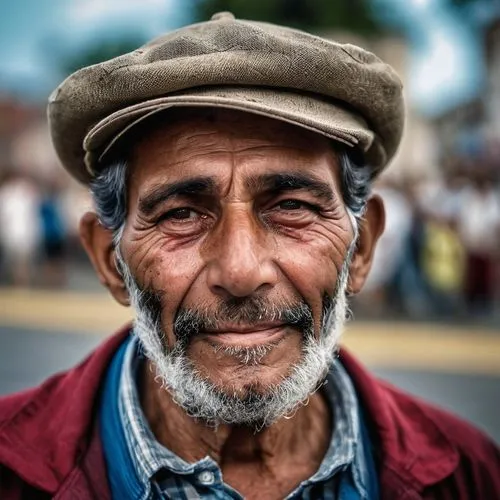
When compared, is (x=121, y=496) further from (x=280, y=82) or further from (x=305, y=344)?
(x=280, y=82)

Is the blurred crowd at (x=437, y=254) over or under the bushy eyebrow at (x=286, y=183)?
under

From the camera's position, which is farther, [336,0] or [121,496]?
[336,0]

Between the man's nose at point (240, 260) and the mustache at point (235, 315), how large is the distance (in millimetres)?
33

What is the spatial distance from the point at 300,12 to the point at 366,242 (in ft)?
136

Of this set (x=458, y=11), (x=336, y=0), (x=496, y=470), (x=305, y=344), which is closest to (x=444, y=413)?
(x=496, y=470)

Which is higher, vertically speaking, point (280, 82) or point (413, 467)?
point (280, 82)

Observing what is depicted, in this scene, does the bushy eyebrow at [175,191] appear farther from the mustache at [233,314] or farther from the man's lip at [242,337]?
the man's lip at [242,337]

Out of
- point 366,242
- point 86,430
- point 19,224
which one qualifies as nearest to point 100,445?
point 86,430

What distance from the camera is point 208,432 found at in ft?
6.93

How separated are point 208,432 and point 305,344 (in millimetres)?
408

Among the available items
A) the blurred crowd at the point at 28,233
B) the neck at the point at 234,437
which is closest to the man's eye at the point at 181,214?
the neck at the point at 234,437

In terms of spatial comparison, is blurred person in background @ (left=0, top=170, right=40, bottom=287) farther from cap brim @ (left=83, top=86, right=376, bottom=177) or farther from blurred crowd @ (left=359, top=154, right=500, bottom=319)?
cap brim @ (left=83, top=86, right=376, bottom=177)

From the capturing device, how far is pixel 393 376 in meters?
7.35

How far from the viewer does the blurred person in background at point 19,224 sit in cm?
1226
